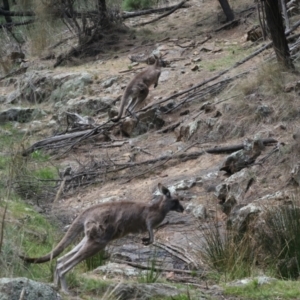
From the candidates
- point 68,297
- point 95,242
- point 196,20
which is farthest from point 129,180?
point 196,20

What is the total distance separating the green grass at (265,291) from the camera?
575 cm

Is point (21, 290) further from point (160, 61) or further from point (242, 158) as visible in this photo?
point (160, 61)

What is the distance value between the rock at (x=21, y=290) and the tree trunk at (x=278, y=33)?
29.3ft

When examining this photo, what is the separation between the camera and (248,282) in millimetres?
6027

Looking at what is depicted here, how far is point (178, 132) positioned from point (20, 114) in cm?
531

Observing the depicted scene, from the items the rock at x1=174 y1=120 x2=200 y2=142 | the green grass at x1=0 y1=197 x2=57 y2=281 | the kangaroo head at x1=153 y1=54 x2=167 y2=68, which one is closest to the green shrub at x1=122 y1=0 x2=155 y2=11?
the kangaroo head at x1=153 y1=54 x2=167 y2=68

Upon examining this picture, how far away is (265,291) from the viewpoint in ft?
19.1

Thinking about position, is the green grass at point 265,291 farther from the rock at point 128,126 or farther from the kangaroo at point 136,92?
the kangaroo at point 136,92

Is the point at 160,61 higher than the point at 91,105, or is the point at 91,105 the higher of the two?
the point at 160,61

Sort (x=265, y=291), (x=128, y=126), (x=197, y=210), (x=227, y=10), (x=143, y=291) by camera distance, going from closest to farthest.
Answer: (x=143, y=291), (x=265, y=291), (x=197, y=210), (x=128, y=126), (x=227, y=10)

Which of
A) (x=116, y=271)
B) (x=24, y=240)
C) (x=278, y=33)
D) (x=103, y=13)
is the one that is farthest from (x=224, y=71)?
(x=116, y=271)

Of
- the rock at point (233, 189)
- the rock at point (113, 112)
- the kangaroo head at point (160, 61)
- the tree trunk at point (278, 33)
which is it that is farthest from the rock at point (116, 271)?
the kangaroo head at point (160, 61)

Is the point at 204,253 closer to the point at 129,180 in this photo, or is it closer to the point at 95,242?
the point at 95,242

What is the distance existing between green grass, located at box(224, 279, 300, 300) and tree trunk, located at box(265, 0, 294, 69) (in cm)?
719
